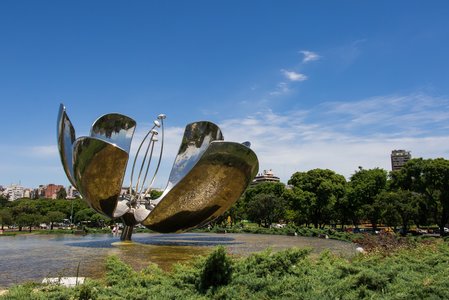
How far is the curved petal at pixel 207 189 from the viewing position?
584 inches

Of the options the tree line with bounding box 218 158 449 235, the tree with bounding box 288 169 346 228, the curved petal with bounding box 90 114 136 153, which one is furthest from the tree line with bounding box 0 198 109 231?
the tree with bounding box 288 169 346 228

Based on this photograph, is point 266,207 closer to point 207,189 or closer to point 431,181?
point 431,181

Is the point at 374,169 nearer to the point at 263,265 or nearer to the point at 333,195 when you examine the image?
the point at 333,195

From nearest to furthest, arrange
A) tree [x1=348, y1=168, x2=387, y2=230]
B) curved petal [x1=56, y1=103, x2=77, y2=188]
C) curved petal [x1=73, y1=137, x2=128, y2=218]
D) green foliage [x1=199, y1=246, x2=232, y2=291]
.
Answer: green foliage [x1=199, y1=246, x2=232, y2=291], curved petal [x1=73, y1=137, x2=128, y2=218], curved petal [x1=56, y1=103, x2=77, y2=188], tree [x1=348, y1=168, x2=387, y2=230]

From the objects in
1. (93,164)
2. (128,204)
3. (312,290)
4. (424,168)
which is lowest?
(312,290)

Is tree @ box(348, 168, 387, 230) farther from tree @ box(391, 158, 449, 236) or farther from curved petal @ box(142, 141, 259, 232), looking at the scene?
curved petal @ box(142, 141, 259, 232)

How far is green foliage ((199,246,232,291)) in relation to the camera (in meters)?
6.52

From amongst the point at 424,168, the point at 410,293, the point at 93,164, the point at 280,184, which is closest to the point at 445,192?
the point at 424,168

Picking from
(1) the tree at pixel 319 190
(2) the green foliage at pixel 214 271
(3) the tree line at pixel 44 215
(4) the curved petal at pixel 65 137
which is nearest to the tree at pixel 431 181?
(1) the tree at pixel 319 190

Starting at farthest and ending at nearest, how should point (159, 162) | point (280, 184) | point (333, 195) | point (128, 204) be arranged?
point (280, 184) → point (333, 195) → point (159, 162) → point (128, 204)

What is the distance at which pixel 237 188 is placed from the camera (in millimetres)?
16656

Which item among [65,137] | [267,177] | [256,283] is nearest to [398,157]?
[267,177]

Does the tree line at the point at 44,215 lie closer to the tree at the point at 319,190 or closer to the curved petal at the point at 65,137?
the tree at the point at 319,190

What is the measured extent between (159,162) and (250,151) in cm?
820
